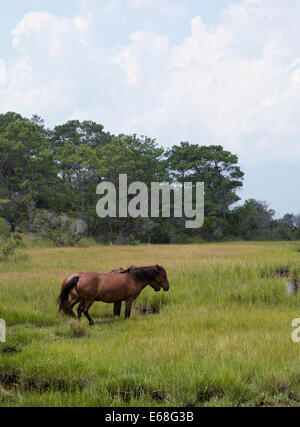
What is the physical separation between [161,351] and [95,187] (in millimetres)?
36971

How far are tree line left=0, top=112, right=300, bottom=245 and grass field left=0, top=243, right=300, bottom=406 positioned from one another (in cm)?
2443

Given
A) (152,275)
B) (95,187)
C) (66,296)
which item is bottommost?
(66,296)

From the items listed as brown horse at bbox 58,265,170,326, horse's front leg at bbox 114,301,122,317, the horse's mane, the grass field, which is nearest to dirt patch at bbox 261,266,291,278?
the grass field

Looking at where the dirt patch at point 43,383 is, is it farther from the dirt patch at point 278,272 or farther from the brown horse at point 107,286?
the dirt patch at point 278,272

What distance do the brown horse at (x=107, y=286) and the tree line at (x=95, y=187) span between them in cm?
2540

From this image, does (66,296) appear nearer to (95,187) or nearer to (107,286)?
(107,286)

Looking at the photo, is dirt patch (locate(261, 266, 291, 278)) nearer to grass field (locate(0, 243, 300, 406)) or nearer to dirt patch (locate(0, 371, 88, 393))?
grass field (locate(0, 243, 300, 406))

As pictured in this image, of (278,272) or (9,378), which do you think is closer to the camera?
(9,378)

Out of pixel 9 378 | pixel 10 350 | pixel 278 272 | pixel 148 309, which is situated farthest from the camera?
pixel 278 272

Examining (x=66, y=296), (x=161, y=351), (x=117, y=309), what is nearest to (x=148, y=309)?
(x=117, y=309)

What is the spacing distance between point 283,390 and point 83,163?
1379 inches

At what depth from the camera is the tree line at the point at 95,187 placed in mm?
38656

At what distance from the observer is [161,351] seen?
241 inches

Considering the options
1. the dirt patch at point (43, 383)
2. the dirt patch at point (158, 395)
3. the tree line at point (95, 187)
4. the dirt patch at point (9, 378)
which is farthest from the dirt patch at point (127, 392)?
the tree line at point (95, 187)
